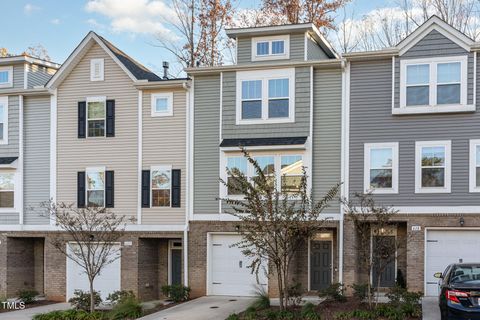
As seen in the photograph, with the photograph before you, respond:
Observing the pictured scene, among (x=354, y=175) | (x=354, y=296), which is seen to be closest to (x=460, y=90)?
(x=354, y=175)

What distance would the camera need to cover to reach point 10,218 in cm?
2438

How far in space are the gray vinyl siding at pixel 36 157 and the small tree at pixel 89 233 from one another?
71cm

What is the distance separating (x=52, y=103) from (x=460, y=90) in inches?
627

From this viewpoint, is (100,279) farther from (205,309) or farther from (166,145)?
(205,309)

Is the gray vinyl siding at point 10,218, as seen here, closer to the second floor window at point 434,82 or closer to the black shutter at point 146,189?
the black shutter at point 146,189

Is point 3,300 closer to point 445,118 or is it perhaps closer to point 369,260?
point 369,260

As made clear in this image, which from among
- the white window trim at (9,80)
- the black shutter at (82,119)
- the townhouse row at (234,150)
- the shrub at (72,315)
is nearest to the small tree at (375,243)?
the townhouse row at (234,150)

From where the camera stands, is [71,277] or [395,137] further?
[71,277]

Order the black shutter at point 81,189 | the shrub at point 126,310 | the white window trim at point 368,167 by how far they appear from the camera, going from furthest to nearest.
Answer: the black shutter at point 81,189
the white window trim at point 368,167
the shrub at point 126,310

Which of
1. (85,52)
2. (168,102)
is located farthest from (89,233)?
(85,52)

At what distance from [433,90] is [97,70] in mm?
13133

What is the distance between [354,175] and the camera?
814 inches

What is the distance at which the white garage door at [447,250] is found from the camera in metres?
19.7

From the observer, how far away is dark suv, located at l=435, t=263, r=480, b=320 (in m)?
13.3
